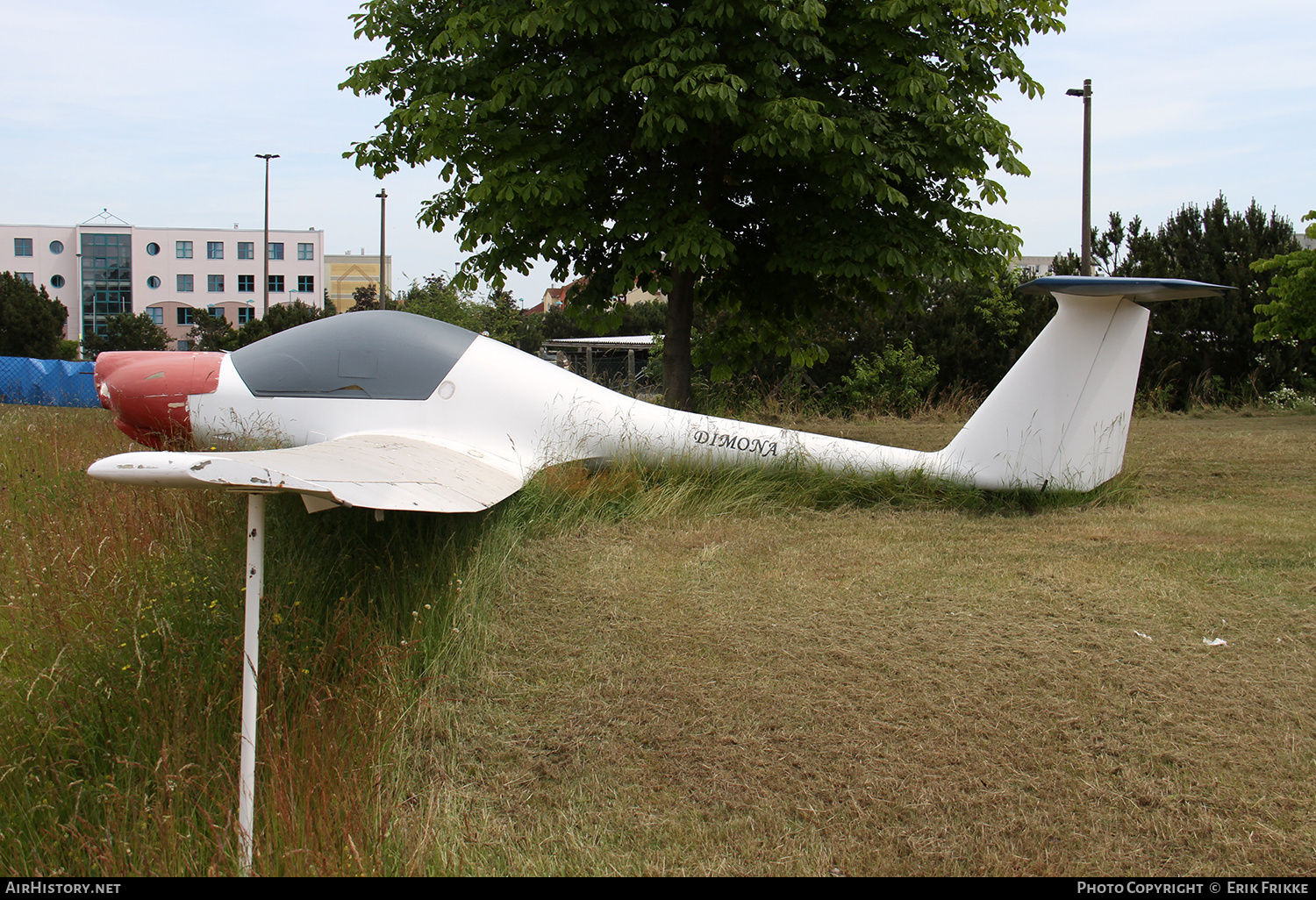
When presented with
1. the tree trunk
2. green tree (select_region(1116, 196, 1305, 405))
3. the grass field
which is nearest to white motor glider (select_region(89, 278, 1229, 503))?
the grass field

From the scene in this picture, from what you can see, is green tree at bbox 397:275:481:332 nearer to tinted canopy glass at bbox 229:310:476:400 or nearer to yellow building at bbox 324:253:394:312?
tinted canopy glass at bbox 229:310:476:400

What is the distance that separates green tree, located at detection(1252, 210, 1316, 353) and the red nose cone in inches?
735

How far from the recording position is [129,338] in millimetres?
41375

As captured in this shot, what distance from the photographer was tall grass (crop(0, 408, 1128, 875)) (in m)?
2.56

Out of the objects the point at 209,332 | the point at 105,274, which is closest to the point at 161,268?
the point at 105,274

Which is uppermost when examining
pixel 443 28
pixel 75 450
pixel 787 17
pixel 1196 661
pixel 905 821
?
pixel 443 28

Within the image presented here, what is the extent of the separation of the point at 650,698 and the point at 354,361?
4.14m

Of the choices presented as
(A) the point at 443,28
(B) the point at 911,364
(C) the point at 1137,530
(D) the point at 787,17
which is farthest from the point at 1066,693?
(B) the point at 911,364

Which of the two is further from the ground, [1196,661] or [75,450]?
[75,450]

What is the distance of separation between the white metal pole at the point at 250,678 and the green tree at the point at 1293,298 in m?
19.5

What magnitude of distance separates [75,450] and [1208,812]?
898 centimetres

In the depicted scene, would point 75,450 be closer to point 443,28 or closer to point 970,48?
point 443,28

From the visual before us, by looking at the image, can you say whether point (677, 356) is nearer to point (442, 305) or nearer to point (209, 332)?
point (442, 305)

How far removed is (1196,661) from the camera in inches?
150
